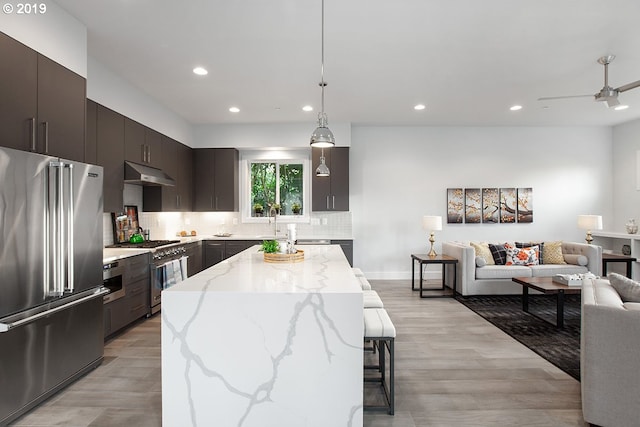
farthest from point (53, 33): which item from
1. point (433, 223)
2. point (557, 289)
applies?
point (557, 289)

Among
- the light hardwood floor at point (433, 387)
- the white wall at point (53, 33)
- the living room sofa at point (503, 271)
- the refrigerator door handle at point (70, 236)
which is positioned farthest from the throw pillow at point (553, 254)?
the white wall at point (53, 33)

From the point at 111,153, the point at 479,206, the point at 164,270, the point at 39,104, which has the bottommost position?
the point at 164,270

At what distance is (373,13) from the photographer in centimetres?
285

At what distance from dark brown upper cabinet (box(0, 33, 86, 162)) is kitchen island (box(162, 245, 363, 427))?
1.55 meters

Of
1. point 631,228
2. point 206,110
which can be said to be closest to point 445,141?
point 631,228

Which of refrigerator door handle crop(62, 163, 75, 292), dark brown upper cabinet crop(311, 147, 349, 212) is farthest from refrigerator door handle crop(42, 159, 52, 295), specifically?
dark brown upper cabinet crop(311, 147, 349, 212)

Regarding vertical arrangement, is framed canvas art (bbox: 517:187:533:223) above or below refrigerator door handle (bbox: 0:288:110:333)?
above

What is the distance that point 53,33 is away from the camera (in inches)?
106

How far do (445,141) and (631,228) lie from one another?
11.3 ft

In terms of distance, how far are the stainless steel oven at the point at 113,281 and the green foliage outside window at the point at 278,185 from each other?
320 centimetres

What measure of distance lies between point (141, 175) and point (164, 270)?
120 centimetres

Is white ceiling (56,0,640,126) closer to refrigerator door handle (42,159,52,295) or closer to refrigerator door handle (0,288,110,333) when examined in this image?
refrigerator door handle (42,159,52,295)

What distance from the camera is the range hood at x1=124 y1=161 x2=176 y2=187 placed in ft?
13.7

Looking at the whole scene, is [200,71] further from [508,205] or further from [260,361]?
[508,205]
